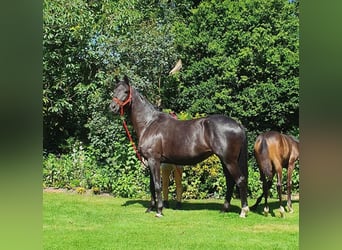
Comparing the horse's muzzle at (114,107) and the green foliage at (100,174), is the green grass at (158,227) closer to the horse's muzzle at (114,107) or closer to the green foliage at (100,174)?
the green foliage at (100,174)

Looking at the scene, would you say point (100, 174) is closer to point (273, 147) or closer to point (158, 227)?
point (158, 227)

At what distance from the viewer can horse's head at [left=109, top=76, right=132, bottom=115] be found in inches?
312

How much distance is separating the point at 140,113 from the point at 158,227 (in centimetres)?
234

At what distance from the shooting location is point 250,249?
5.33 meters

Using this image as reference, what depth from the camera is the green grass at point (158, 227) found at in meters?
5.59

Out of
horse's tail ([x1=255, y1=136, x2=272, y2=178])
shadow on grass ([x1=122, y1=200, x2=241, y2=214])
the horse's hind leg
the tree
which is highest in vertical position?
the tree

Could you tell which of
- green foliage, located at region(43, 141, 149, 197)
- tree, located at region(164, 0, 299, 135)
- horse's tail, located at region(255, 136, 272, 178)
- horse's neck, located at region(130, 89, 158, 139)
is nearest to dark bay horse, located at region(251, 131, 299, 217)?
horse's tail, located at region(255, 136, 272, 178)

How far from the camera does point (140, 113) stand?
809 centimetres

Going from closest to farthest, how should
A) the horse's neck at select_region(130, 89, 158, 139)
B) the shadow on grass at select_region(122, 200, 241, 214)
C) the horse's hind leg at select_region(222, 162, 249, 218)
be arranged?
1. the horse's hind leg at select_region(222, 162, 249, 218)
2. the horse's neck at select_region(130, 89, 158, 139)
3. the shadow on grass at select_region(122, 200, 241, 214)

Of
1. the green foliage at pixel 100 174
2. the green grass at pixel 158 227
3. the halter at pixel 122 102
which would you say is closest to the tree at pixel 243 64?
the green foliage at pixel 100 174

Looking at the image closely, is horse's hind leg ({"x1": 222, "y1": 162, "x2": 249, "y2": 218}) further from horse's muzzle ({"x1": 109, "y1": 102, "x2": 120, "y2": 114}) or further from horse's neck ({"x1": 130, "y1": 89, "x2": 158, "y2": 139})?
horse's muzzle ({"x1": 109, "y1": 102, "x2": 120, "y2": 114})
